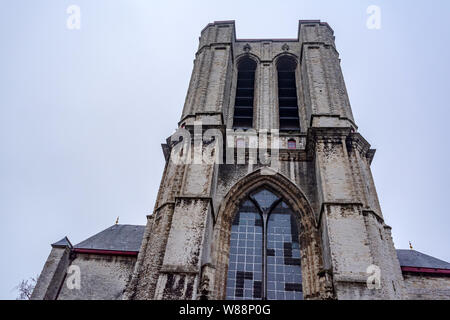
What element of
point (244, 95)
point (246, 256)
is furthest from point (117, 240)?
point (244, 95)

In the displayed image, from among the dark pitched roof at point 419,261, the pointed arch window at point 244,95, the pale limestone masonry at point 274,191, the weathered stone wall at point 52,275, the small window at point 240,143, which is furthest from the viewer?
the pointed arch window at point 244,95

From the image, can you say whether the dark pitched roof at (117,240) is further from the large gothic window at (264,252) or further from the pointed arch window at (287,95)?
the pointed arch window at (287,95)

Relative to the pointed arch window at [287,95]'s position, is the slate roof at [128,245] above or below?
below

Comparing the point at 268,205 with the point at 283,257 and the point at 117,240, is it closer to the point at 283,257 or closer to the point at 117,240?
the point at 283,257

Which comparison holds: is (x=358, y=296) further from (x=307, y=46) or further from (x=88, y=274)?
(x=307, y=46)

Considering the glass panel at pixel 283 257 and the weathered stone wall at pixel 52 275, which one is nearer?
the glass panel at pixel 283 257

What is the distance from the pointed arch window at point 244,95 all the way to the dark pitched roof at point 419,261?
22.0ft

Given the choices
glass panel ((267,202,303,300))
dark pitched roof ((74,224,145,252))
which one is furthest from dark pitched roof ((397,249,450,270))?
dark pitched roof ((74,224,145,252))

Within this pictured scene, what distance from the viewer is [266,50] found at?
16.7 m

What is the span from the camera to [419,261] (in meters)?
11.6

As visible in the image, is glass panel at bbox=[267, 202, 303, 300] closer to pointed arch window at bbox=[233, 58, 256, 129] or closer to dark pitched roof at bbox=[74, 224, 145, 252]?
pointed arch window at bbox=[233, 58, 256, 129]

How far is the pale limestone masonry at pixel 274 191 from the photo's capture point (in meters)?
8.11

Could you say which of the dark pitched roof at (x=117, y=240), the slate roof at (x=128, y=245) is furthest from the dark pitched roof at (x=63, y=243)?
the dark pitched roof at (x=117, y=240)
